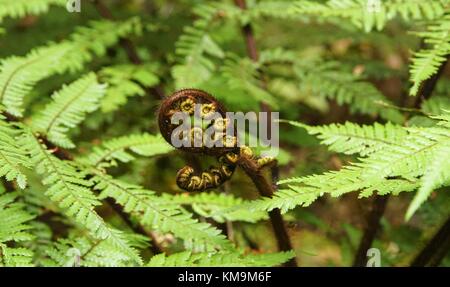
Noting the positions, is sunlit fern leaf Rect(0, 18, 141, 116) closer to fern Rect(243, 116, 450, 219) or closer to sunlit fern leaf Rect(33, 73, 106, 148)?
sunlit fern leaf Rect(33, 73, 106, 148)

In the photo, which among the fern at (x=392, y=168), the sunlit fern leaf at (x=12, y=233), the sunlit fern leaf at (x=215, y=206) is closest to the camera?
the fern at (x=392, y=168)

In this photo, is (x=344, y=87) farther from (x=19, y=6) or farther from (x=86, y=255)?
(x=19, y=6)

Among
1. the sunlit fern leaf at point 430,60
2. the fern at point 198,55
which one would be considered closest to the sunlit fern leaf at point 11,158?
the fern at point 198,55

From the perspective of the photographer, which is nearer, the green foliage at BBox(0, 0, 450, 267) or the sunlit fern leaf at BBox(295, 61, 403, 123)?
the green foliage at BBox(0, 0, 450, 267)

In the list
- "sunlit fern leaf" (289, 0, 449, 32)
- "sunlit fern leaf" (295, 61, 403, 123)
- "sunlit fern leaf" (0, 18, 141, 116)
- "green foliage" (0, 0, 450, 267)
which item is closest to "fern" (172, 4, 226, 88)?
"green foliage" (0, 0, 450, 267)

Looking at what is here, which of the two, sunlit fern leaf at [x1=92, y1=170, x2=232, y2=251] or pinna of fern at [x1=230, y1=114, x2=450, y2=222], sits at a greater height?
pinna of fern at [x1=230, y1=114, x2=450, y2=222]

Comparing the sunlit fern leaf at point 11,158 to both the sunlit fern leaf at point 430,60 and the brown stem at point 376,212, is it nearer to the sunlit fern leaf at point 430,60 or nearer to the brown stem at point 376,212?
the sunlit fern leaf at point 430,60
